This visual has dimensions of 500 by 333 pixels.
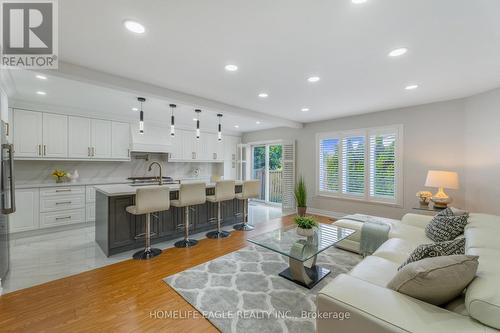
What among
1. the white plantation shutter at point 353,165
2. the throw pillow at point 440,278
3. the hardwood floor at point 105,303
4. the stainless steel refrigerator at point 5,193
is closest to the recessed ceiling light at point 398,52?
the throw pillow at point 440,278

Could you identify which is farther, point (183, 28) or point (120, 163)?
point (120, 163)

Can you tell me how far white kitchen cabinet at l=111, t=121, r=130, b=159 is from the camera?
5141mm

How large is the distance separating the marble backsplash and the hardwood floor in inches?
125

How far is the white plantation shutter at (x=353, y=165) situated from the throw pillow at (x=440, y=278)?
403 cm

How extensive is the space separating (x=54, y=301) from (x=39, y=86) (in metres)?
3.17

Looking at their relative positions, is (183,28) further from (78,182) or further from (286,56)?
(78,182)

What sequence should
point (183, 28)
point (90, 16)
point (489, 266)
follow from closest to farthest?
point (489, 266) → point (90, 16) → point (183, 28)

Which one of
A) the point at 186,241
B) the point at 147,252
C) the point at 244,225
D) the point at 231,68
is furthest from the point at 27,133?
the point at 244,225

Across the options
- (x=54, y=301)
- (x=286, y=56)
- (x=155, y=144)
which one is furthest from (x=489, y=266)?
(x=155, y=144)

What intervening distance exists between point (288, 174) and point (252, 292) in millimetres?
4358

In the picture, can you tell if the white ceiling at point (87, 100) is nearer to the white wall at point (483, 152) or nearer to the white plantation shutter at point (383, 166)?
the white plantation shutter at point (383, 166)

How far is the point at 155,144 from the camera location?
5.68m

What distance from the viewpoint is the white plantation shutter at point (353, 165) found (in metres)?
5.05

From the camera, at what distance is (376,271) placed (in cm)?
179
